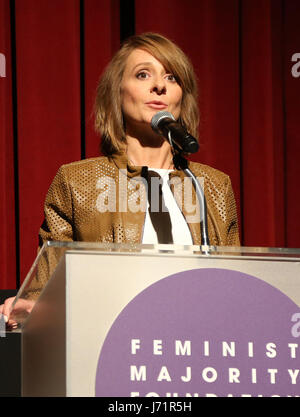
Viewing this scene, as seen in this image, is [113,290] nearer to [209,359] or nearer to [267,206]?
[209,359]

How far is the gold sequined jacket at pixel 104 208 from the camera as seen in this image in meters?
1.34

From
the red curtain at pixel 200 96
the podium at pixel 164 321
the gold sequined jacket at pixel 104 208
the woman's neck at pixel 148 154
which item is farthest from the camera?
the red curtain at pixel 200 96

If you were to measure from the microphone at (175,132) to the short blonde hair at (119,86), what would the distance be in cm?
37

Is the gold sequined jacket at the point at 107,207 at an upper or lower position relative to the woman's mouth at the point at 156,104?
lower

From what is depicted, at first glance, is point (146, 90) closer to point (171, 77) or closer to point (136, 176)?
point (171, 77)

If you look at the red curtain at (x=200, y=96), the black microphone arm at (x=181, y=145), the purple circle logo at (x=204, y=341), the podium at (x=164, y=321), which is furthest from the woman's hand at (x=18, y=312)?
the red curtain at (x=200, y=96)

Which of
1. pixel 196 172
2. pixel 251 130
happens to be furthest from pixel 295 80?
pixel 196 172

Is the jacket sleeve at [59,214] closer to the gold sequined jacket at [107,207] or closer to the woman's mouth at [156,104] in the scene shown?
the gold sequined jacket at [107,207]

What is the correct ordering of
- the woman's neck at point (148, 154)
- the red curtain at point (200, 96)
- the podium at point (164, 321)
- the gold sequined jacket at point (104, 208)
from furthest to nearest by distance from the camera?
the red curtain at point (200, 96), the woman's neck at point (148, 154), the gold sequined jacket at point (104, 208), the podium at point (164, 321)

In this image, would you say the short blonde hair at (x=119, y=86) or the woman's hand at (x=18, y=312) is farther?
the short blonde hair at (x=119, y=86)

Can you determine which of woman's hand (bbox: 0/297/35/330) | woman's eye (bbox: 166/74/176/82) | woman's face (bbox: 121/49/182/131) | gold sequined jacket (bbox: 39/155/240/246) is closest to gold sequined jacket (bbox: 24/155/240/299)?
gold sequined jacket (bbox: 39/155/240/246)

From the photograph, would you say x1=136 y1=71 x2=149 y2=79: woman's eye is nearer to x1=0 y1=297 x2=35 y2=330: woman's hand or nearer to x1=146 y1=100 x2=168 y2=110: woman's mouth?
x1=146 y1=100 x2=168 y2=110: woman's mouth

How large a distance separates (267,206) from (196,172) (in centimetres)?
55

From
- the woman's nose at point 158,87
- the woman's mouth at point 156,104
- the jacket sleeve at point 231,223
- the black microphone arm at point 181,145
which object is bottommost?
the jacket sleeve at point 231,223
